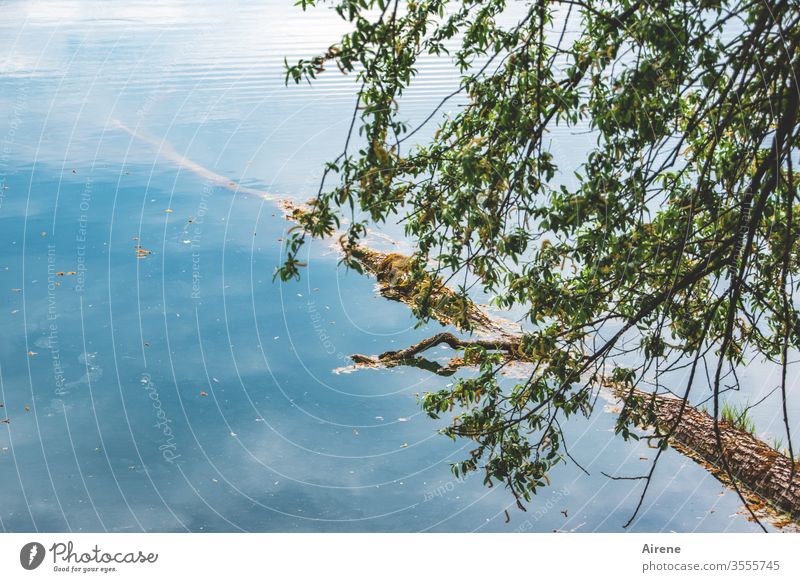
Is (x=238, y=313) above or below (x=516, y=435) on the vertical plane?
above

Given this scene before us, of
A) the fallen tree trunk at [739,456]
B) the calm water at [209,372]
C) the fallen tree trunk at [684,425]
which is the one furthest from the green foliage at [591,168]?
the calm water at [209,372]

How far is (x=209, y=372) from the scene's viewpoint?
422cm

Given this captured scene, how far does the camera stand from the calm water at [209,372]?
343 cm

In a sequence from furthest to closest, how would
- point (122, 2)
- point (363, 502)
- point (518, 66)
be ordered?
1. point (122, 2)
2. point (363, 502)
3. point (518, 66)

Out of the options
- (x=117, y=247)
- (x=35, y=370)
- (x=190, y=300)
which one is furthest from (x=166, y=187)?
(x=35, y=370)

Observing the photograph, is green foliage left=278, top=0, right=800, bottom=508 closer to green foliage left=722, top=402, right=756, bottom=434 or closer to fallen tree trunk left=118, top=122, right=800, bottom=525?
fallen tree trunk left=118, top=122, right=800, bottom=525

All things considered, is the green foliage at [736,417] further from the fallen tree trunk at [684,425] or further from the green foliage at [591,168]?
the green foliage at [591,168]

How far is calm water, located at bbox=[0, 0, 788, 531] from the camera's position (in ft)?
11.3

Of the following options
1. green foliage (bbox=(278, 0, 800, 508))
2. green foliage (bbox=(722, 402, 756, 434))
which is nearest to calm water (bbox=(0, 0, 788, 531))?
green foliage (bbox=(722, 402, 756, 434))

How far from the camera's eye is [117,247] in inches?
211

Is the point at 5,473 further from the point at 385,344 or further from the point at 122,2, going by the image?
the point at 122,2
